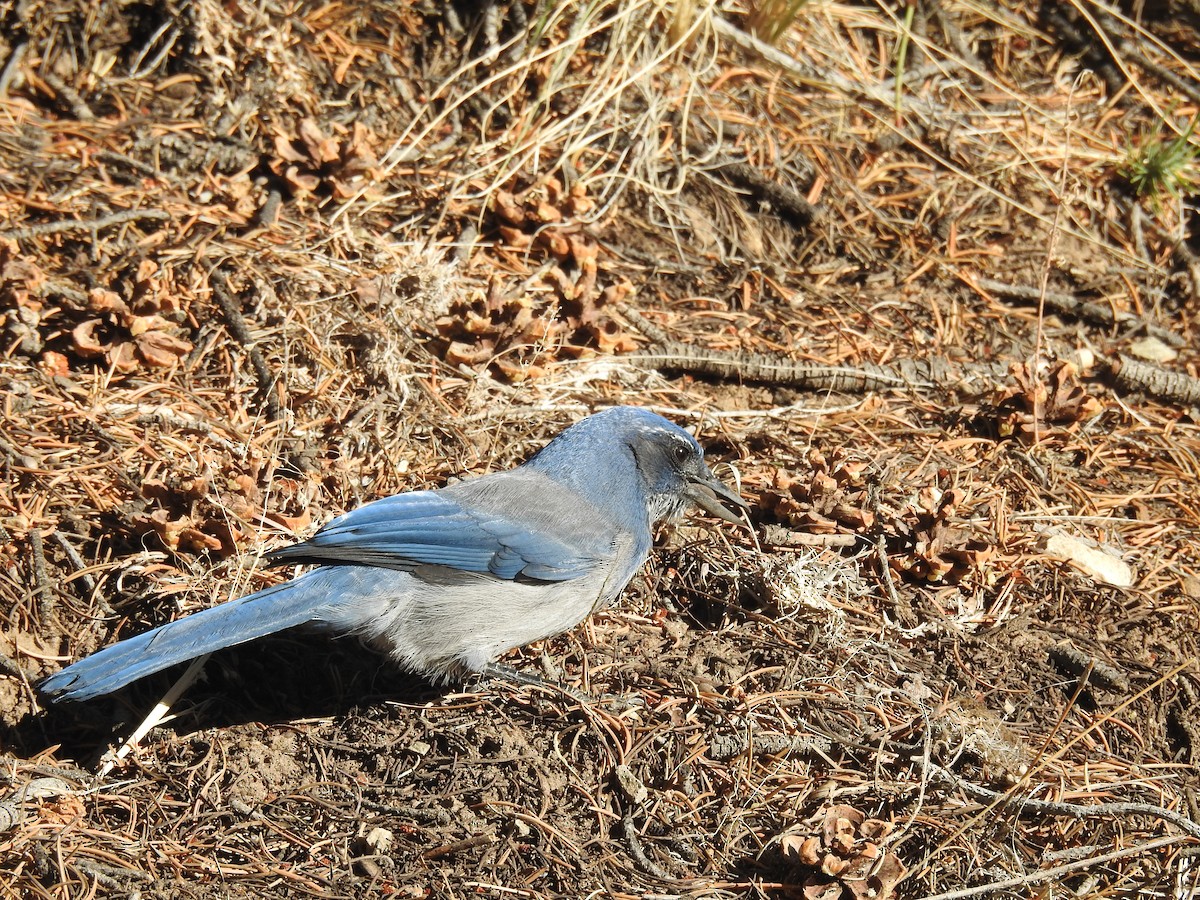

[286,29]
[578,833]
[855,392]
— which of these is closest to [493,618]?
[578,833]

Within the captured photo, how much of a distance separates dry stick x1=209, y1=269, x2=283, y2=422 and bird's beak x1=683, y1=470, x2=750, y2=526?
5.43 ft

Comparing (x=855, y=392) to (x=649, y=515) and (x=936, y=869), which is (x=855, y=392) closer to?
(x=649, y=515)

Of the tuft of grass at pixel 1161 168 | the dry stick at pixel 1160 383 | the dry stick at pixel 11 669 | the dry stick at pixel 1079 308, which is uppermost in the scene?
the tuft of grass at pixel 1161 168

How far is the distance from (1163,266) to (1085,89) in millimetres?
1292

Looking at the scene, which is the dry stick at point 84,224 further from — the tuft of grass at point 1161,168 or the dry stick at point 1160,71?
the dry stick at point 1160,71

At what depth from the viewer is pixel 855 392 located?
16.1 feet

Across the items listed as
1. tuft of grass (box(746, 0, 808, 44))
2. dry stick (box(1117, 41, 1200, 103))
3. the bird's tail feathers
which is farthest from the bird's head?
dry stick (box(1117, 41, 1200, 103))

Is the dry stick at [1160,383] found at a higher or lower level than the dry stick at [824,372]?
lower

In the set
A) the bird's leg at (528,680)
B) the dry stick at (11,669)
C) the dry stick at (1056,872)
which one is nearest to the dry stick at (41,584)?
the dry stick at (11,669)

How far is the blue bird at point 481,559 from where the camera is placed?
11.3 feet

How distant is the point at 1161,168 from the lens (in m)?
5.70

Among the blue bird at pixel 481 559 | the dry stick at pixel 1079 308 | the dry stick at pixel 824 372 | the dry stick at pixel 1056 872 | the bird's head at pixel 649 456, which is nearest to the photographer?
the dry stick at pixel 1056 872

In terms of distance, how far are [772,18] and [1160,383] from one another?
276 centimetres

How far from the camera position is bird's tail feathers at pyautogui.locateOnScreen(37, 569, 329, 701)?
320 centimetres
